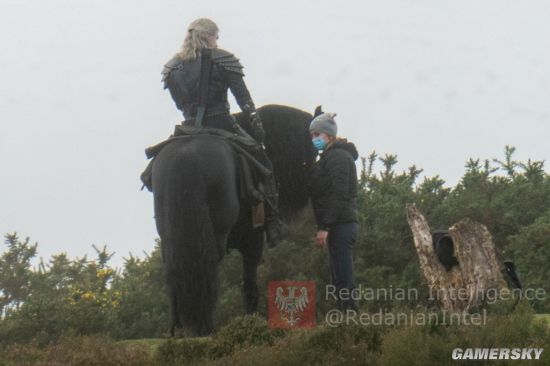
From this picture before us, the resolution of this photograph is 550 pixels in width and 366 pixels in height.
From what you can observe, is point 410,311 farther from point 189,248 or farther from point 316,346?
point 189,248

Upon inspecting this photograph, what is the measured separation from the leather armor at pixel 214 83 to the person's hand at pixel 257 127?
0.29ft

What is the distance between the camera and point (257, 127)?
1159cm

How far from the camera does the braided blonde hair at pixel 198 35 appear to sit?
450 inches

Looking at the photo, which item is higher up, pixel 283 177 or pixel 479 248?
pixel 283 177

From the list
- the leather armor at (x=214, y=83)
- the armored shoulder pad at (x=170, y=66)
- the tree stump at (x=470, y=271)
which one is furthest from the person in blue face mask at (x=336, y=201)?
the armored shoulder pad at (x=170, y=66)

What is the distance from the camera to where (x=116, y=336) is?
51.5 ft

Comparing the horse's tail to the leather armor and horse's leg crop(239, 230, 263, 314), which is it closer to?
the leather armor

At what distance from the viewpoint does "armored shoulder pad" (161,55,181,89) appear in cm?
1153

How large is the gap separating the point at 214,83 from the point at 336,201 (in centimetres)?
184

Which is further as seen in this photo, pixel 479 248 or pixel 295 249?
pixel 295 249

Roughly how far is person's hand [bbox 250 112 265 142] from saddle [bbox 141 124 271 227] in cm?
13

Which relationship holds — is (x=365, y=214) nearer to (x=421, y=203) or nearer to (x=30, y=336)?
(x=421, y=203)

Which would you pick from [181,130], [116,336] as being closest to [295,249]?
[116,336]

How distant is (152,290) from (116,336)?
73.7 inches
